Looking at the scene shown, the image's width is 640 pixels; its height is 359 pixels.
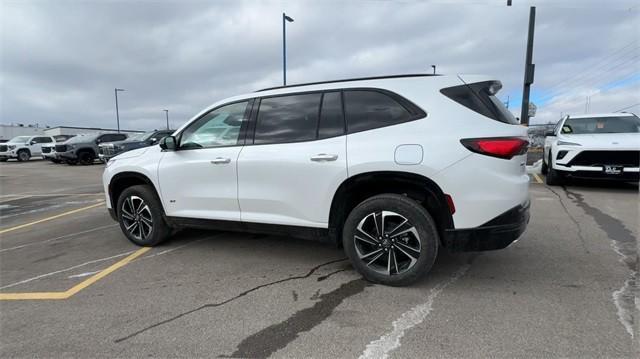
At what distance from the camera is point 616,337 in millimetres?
2533

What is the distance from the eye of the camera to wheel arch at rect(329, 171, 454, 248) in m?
3.20

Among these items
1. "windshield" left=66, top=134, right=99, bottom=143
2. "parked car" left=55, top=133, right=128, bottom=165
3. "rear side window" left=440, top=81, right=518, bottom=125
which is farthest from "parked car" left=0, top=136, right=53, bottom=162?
"rear side window" left=440, top=81, right=518, bottom=125

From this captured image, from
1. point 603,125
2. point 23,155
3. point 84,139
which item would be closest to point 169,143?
point 603,125

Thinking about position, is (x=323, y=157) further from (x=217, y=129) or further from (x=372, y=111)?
(x=217, y=129)

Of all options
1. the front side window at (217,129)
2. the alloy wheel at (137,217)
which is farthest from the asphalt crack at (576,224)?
the alloy wheel at (137,217)

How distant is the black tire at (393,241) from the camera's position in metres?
3.22

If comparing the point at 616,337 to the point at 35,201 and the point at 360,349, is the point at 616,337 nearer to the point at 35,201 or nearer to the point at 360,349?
the point at 360,349

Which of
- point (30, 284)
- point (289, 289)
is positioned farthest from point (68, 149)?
point (289, 289)

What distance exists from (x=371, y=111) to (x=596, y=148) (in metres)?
6.74

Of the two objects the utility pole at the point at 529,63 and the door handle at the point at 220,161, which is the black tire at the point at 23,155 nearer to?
the door handle at the point at 220,161

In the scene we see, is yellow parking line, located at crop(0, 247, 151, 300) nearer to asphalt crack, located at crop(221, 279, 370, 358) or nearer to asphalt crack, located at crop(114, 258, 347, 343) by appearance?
asphalt crack, located at crop(114, 258, 347, 343)

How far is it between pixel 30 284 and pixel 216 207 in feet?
6.25

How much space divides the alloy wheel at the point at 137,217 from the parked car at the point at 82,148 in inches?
747

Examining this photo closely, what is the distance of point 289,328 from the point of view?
2.77 metres
